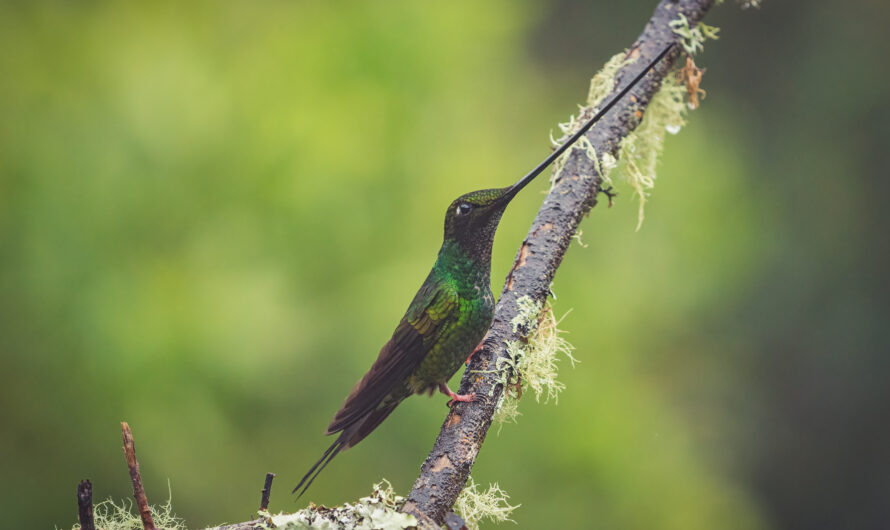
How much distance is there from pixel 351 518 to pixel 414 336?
0.47 m

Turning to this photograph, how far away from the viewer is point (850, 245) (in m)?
4.70

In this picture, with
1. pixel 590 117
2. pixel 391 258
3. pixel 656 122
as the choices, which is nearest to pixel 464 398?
pixel 590 117

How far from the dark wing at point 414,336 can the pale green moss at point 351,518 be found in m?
0.26

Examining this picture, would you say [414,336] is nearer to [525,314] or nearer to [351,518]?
[525,314]

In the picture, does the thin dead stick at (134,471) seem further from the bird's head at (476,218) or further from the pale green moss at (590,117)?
the pale green moss at (590,117)

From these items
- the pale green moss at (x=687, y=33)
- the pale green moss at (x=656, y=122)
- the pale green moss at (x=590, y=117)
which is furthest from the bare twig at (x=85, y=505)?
the pale green moss at (x=687, y=33)

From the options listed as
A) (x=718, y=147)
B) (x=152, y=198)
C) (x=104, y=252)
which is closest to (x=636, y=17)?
(x=718, y=147)

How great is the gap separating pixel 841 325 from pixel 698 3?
3.16 metres

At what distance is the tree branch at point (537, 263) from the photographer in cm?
156

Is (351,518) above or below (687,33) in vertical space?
below

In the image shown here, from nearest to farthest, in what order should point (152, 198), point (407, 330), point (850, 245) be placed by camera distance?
1. point (407, 330)
2. point (152, 198)
3. point (850, 245)

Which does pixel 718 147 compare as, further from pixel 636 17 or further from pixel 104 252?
pixel 104 252

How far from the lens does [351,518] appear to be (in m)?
1.47

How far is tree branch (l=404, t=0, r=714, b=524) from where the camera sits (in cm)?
156
